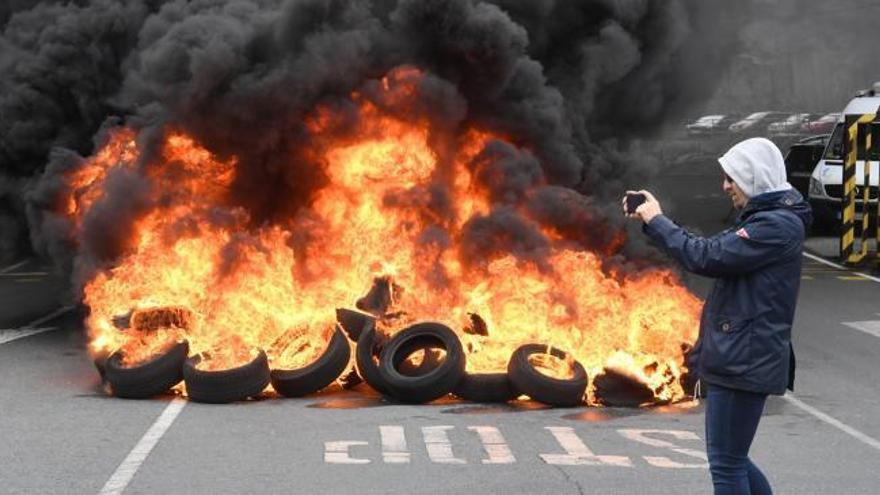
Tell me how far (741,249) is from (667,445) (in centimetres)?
350

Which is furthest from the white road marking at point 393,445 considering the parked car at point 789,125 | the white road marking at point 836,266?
the parked car at point 789,125

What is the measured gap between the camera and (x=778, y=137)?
54531 millimetres

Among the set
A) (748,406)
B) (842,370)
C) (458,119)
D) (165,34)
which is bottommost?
(842,370)

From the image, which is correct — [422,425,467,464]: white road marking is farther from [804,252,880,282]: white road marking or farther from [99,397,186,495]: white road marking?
[804,252,880,282]: white road marking

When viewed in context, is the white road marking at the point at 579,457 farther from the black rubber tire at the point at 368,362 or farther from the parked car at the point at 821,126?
the parked car at the point at 821,126

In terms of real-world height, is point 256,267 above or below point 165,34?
below

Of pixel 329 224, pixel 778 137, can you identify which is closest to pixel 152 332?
pixel 329 224

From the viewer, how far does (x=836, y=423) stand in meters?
10.4

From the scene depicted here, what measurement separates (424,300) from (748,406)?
6.04 metres

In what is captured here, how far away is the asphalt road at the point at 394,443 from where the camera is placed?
328 inches

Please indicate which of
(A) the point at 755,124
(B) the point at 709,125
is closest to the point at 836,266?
(A) the point at 755,124

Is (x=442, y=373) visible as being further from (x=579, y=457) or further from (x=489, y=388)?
(x=579, y=457)

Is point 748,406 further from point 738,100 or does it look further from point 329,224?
point 738,100

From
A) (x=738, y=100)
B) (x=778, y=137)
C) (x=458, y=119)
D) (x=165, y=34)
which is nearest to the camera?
(x=458, y=119)
